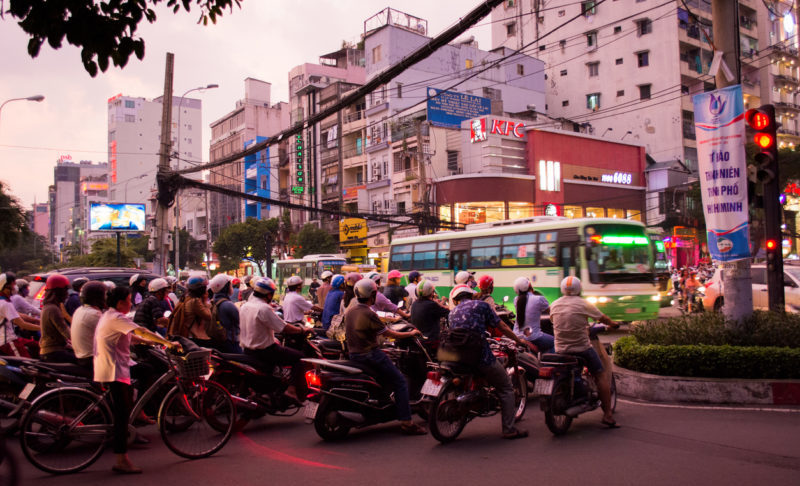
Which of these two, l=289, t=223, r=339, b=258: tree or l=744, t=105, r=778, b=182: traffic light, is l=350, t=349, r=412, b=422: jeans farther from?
l=289, t=223, r=339, b=258: tree

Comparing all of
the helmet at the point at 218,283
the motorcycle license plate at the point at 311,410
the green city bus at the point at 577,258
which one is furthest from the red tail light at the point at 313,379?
the green city bus at the point at 577,258

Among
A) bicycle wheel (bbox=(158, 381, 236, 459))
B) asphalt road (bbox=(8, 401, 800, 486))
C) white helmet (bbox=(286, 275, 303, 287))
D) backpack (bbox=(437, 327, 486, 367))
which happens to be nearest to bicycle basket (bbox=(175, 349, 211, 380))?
bicycle wheel (bbox=(158, 381, 236, 459))

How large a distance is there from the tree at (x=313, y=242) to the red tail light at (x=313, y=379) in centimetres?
4220

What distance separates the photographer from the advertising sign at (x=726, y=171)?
9.06 m

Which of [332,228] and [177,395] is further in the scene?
[332,228]

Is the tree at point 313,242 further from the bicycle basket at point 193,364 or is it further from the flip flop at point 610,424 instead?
the bicycle basket at point 193,364

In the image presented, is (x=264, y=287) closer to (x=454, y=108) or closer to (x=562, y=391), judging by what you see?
(x=562, y=391)

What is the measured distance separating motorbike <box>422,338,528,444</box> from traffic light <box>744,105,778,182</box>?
5.46m

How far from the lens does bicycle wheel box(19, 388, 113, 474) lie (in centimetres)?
539

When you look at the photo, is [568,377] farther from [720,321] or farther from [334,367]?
[720,321]

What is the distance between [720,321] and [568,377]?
4.12m

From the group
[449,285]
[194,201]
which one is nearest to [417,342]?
[449,285]

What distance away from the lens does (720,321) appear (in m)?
9.55

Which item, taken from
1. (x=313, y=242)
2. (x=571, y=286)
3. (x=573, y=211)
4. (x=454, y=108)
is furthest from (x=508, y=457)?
(x=313, y=242)
